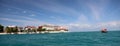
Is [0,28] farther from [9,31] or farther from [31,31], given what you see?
[31,31]

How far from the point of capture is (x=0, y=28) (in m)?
113

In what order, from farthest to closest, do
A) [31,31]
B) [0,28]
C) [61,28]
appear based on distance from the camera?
[61,28] → [31,31] → [0,28]

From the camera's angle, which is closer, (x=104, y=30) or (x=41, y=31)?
(x=104, y=30)

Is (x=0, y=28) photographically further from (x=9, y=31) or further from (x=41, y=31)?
(x=41, y=31)

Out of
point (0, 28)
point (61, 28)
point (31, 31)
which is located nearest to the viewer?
point (0, 28)

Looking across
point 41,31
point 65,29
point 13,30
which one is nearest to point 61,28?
point 65,29

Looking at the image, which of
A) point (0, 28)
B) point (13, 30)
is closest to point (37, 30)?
point (13, 30)

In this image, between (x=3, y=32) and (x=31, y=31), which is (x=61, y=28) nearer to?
(x=31, y=31)

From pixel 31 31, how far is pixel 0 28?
28.3 meters

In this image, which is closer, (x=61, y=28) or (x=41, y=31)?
(x=41, y=31)

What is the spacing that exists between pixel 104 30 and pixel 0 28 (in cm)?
7934

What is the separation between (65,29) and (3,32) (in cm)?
8783

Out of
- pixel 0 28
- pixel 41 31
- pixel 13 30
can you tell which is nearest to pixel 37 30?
pixel 41 31

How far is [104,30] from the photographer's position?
116 meters
